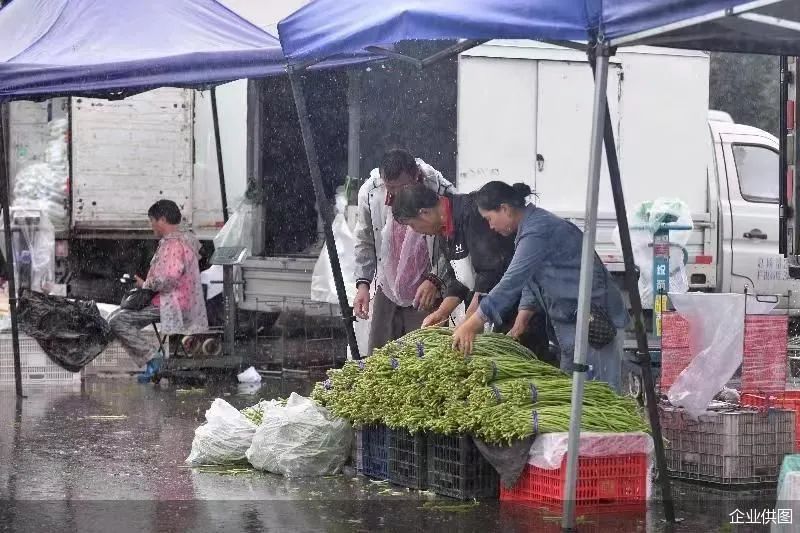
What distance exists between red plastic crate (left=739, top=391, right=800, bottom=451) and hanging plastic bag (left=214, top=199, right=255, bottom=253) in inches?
278

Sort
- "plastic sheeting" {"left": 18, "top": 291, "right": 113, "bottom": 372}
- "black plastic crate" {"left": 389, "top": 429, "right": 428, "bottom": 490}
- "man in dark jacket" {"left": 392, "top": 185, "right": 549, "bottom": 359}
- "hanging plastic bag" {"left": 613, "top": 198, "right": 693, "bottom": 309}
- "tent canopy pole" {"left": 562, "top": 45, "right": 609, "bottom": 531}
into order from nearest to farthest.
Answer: "tent canopy pole" {"left": 562, "top": 45, "right": 609, "bottom": 531} < "black plastic crate" {"left": 389, "top": 429, "right": 428, "bottom": 490} < "man in dark jacket" {"left": 392, "top": 185, "right": 549, "bottom": 359} < "hanging plastic bag" {"left": 613, "top": 198, "right": 693, "bottom": 309} < "plastic sheeting" {"left": 18, "top": 291, "right": 113, "bottom": 372}

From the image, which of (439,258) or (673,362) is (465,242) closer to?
(439,258)

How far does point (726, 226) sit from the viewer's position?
1393cm

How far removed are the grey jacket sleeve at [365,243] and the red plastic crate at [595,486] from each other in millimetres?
2447

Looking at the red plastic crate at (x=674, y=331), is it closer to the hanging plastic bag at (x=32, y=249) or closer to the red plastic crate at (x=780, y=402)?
the red plastic crate at (x=780, y=402)

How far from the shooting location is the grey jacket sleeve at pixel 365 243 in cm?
922

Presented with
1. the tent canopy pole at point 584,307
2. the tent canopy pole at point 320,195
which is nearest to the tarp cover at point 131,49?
the tent canopy pole at point 320,195

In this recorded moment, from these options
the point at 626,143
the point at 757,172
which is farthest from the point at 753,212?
the point at 626,143

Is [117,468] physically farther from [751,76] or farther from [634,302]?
[751,76]

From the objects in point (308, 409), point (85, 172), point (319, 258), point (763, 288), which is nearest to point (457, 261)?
point (308, 409)

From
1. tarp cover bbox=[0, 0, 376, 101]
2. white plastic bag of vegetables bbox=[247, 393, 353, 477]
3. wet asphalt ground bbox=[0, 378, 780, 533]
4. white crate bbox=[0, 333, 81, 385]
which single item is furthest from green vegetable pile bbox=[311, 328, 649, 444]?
white crate bbox=[0, 333, 81, 385]

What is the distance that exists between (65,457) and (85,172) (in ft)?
23.2

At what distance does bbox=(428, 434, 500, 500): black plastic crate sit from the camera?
7195mm

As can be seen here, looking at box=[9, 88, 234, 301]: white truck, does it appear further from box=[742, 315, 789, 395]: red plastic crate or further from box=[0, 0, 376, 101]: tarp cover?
box=[742, 315, 789, 395]: red plastic crate
